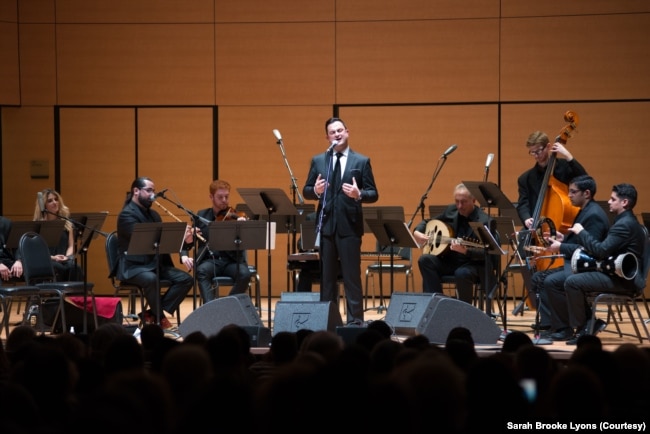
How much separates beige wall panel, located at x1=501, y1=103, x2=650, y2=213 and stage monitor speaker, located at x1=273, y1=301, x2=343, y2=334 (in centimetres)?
491

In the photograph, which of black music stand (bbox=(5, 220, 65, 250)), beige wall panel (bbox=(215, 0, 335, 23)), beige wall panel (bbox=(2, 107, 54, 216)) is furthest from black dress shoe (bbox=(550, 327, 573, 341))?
beige wall panel (bbox=(2, 107, 54, 216))

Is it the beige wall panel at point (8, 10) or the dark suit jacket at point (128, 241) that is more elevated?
the beige wall panel at point (8, 10)

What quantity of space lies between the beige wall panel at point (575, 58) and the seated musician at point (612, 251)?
3975 mm

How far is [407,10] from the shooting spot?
10172 millimetres

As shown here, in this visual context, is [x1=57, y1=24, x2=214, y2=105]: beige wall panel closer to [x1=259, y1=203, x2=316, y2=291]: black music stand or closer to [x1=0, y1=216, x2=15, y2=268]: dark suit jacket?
[x1=0, y1=216, x2=15, y2=268]: dark suit jacket

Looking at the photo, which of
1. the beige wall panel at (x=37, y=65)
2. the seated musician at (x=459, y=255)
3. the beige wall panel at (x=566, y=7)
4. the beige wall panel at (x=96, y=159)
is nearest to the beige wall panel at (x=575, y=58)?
the beige wall panel at (x=566, y=7)

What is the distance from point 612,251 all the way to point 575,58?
14.3 ft

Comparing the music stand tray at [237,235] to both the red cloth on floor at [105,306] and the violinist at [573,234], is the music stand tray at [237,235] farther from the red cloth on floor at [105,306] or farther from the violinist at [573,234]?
the violinist at [573,234]

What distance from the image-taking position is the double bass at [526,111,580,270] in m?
6.62

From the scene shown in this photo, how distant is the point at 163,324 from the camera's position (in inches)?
286

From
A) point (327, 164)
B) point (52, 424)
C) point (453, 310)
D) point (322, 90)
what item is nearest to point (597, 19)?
point (322, 90)

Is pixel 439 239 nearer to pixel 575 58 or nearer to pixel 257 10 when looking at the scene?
pixel 575 58

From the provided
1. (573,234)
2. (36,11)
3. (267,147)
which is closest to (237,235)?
(573,234)

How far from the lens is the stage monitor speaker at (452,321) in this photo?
224 inches
